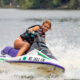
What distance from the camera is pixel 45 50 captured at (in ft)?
24.3

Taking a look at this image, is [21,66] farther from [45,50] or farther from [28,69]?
[45,50]

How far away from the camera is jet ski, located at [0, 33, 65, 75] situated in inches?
278

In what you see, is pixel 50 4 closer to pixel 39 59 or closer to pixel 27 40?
pixel 27 40

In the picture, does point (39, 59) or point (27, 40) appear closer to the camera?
point (39, 59)

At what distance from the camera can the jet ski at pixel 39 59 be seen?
7.05 metres

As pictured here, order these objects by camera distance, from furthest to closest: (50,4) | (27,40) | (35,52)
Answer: (50,4)
(27,40)
(35,52)

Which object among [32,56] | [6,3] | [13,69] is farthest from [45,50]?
[6,3]

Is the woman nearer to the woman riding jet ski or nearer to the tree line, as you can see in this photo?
the woman riding jet ski

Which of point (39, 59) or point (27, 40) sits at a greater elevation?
point (27, 40)

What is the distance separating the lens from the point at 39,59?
717 centimetres

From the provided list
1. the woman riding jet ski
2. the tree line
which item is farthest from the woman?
the tree line

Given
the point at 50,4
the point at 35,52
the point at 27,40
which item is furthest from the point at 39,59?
the point at 50,4

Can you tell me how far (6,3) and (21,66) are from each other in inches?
5066

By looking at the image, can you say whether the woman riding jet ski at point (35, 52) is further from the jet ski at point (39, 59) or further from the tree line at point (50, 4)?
the tree line at point (50, 4)
